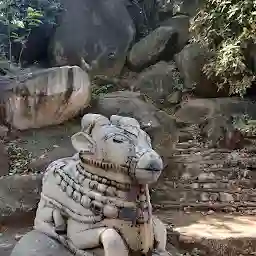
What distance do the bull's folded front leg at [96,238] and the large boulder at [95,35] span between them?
8.45 m

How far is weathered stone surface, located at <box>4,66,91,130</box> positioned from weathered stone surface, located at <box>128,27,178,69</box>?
399cm

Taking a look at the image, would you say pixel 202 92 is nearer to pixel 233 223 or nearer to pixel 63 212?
pixel 233 223

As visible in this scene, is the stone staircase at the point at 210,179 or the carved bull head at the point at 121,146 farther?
the stone staircase at the point at 210,179

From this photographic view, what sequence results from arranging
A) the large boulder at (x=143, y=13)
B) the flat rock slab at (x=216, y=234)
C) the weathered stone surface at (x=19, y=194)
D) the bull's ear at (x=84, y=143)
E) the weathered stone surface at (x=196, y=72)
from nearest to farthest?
the bull's ear at (x=84, y=143), the weathered stone surface at (x=19, y=194), the flat rock slab at (x=216, y=234), the weathered stone surface at (x=196, y=72), the large boulder at (x=143, y=13)

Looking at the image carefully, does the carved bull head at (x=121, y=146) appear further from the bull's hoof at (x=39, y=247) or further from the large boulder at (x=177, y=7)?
the large boulder at (x=177, y=7)

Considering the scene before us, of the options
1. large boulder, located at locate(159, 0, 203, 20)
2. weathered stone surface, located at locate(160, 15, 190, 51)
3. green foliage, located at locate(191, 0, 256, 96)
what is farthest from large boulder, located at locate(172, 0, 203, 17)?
green foliage, located at locate(191, 0, 256, 96)

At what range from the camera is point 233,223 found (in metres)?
5.33

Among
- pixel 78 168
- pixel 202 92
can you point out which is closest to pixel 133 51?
pixel 202 92

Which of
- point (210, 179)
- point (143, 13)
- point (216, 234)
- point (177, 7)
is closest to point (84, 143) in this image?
point (216, 234)

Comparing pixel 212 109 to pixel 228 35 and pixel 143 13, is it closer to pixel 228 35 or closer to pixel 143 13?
pixel 228 35

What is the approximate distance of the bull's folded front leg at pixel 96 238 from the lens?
1.77 metres

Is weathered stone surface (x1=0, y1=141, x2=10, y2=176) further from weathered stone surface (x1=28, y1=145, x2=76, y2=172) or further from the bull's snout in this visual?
the bull's snout

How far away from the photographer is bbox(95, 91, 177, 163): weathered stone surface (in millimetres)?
6137

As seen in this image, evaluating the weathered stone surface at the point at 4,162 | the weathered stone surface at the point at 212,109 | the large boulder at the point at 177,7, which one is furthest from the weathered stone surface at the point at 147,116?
the large boulder at the point at 177,7
